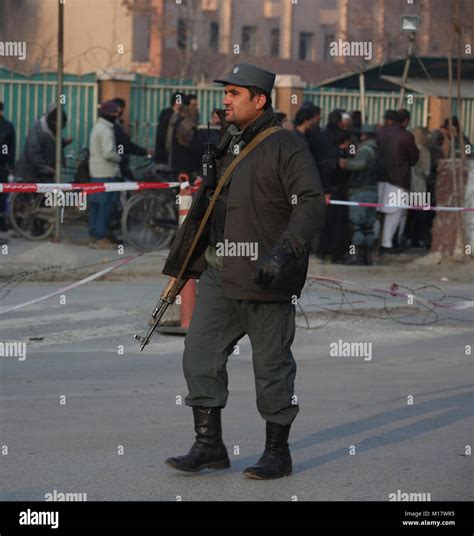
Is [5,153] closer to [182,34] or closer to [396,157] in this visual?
[396,157]

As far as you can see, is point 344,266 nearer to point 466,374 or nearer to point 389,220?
point 389,220

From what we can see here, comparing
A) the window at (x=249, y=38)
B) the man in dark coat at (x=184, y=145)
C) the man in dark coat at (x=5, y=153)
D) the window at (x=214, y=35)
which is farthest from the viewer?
the window at (x=249, y=38)

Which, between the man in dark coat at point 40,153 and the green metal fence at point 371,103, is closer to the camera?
the man in dark coat at point 40,153

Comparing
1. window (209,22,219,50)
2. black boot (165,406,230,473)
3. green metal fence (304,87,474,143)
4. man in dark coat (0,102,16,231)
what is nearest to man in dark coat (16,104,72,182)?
man in dark coat (0,102,16,231)

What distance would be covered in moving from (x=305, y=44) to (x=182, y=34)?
12.6 metres

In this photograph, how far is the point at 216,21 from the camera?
6000 cm

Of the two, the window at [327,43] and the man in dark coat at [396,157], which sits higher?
the window at [327,43]
